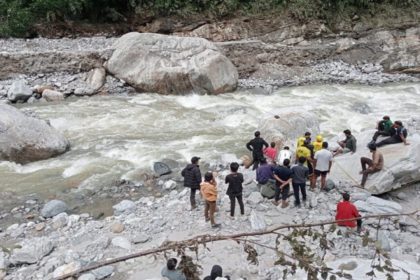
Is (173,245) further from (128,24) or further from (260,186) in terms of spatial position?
(128,24)

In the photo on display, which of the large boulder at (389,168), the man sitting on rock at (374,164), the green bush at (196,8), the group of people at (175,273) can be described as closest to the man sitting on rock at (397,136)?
the large boulder at (389,168)

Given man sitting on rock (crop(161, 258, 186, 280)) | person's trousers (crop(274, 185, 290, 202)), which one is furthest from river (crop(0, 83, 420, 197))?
man sitting on rock (crop(161, 258, 186, 280))

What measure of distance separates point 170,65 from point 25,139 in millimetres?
8352

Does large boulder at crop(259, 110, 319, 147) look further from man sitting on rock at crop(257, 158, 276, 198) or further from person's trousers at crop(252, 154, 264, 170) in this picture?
man sitting on rock at crop(257, 158, 276, 198)

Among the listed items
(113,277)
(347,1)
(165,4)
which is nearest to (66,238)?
(113,277)

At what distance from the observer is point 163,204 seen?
31.7 ft

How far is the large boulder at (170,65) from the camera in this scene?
18.8 metres

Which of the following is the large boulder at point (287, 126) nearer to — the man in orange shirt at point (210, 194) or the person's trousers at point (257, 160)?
the person's trousers at point (257, 160)

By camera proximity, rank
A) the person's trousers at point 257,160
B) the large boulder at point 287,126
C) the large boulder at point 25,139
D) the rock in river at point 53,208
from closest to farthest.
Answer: the rock in river at point 53,208 < the person's trousers at point 257,160 < the large boulder at point 25,139 < the large boulder at point 287,126

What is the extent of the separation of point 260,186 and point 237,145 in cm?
409

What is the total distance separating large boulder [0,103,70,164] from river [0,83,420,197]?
259 mm

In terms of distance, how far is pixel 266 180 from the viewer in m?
9.20

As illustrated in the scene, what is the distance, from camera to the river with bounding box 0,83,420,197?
11.7 metres

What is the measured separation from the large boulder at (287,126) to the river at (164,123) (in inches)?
41.0
